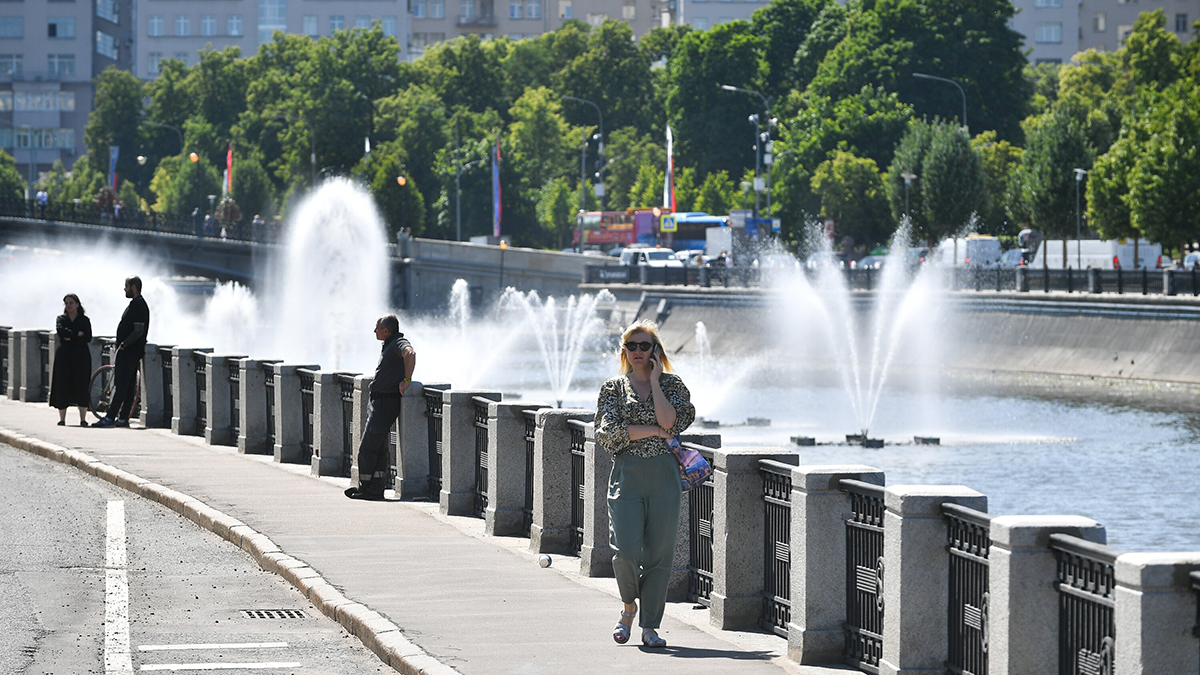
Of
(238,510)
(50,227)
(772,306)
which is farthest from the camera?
(50,227)

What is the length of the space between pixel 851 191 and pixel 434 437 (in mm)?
75984

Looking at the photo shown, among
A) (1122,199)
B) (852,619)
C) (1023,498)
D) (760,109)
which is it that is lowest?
(1023,498)

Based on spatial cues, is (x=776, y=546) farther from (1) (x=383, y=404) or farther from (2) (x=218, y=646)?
(1) (x=383, y=404)

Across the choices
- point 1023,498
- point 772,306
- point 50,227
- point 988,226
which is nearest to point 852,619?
point 1023,498

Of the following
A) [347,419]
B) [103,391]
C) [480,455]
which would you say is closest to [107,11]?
[103,391]

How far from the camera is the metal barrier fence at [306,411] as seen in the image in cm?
1966

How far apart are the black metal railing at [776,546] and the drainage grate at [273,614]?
2863 millimetres

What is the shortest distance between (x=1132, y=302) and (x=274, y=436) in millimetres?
33079

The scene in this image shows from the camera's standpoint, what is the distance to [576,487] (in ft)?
43.3

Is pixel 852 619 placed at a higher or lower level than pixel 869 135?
lower

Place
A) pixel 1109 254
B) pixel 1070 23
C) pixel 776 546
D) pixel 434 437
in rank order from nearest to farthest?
pixel 776 546 < pixel 434 437 < pixel 1109 254 < pixel 1070 23

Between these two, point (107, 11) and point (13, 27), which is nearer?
point (13, 27)

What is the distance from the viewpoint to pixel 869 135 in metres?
96.1

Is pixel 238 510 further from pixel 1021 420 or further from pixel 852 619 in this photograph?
pixel 1021 420
